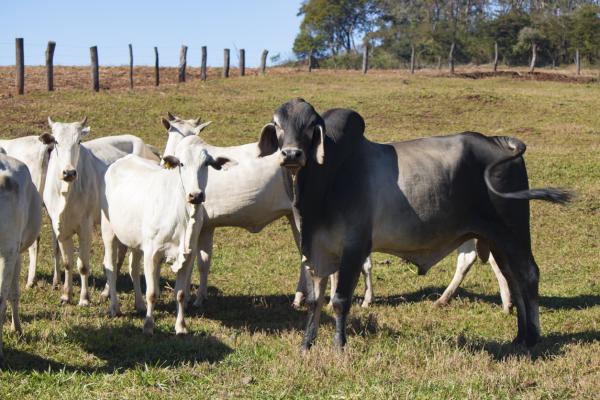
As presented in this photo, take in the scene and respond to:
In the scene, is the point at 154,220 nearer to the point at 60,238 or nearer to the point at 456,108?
the point at 60,238

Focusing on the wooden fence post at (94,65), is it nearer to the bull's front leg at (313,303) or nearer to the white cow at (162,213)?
the white cow at (162,213)

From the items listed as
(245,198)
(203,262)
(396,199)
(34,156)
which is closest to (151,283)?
(203,262)

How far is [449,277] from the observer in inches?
479

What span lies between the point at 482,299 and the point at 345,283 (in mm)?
3646

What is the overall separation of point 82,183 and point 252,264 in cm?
319

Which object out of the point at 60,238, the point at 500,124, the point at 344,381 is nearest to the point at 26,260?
the point at 60,238

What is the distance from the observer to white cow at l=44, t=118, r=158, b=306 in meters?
9.80

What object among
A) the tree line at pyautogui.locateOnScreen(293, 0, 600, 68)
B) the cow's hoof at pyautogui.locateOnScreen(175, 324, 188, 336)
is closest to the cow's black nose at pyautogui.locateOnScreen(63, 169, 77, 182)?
the cow's hoof at pyautogui.locateOnScreen(175, 324, 188, 336)

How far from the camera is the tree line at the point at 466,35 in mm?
56906

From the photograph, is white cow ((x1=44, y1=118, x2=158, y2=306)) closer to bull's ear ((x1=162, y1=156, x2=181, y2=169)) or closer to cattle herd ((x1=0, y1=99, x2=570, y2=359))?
cattle herd ((x1=0, y1=99, x2=570, y2=359))

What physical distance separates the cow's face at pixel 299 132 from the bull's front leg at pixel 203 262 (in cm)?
317

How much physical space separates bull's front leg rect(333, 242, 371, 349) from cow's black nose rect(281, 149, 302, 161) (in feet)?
3.27

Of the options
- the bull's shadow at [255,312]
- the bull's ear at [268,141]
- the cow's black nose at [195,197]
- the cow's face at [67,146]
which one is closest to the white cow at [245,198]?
the bull's shadow at [255,312]

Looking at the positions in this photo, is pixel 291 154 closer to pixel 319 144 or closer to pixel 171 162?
pixel 319 144
